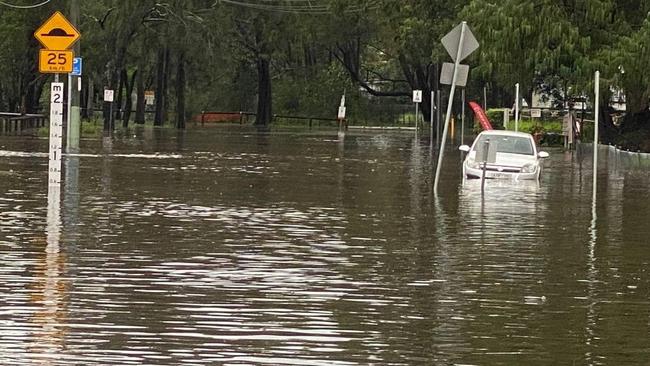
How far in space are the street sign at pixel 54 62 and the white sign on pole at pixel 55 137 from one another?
30cm

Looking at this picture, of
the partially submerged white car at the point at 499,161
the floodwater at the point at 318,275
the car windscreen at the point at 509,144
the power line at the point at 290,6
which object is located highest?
the power line at the point at 290,6

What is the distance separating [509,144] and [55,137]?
10.1 m

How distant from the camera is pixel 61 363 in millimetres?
9055

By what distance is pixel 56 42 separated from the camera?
25.7m

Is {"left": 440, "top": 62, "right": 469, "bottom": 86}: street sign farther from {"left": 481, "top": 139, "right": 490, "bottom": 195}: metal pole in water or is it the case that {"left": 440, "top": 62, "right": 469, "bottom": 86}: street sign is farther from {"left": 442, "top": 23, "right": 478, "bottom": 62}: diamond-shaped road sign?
{"left": 481, "top": 139, "right": 490, "bottom": 195}: metal pole in water

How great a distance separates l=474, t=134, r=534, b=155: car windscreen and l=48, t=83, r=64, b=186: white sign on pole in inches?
349

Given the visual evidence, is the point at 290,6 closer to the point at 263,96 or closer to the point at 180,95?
the point at 180,95

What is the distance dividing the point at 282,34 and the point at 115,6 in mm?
20112

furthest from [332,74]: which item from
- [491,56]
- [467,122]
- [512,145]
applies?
[512,145]

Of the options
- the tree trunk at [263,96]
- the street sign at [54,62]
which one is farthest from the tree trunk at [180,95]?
the street sign at [54,62]

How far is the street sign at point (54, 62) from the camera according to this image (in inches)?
1005

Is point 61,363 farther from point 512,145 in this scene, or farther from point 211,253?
point 512,145

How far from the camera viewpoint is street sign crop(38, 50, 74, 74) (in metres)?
25.5

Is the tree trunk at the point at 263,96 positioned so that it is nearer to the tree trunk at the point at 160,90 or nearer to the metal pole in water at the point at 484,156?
the tree trunk at the point at 160,90
